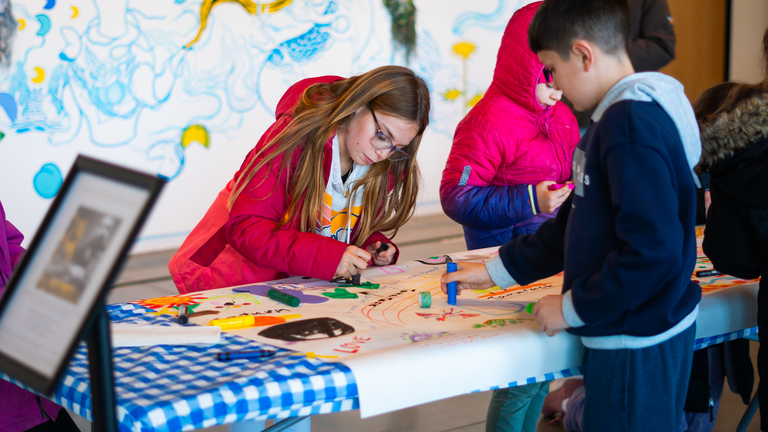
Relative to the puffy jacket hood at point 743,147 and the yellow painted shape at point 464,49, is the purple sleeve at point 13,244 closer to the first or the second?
the puffy jacket hood at point 743,147

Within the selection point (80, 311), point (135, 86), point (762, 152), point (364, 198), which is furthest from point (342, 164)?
point (135, 86)

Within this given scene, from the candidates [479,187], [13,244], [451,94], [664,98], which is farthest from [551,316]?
[451,94]


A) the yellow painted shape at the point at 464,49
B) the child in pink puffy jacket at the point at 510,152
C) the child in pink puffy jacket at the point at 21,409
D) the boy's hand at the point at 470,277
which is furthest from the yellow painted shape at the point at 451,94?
the child in pink puffy jacket at the point at 21,409

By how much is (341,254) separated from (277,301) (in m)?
0.20

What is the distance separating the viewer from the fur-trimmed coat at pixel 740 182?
4.33 ft

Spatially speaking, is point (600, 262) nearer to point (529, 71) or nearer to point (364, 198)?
point (364, 198)

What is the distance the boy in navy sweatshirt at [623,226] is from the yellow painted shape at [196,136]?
3.53 meters

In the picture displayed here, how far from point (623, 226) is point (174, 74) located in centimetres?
375

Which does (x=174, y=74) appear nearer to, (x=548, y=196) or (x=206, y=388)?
(x=548, y=196)

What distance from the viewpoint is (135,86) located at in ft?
13.2

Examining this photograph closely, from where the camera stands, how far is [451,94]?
5.46m


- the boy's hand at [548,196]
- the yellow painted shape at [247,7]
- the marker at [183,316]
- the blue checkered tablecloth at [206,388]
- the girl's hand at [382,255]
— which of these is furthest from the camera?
the yellow painted shape at [247,7]

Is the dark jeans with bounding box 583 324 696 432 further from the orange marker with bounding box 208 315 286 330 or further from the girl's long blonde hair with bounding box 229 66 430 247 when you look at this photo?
the girl's long blonde hair with bounding box 229 66 430 247

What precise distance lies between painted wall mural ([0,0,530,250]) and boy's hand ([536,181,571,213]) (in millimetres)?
2943
